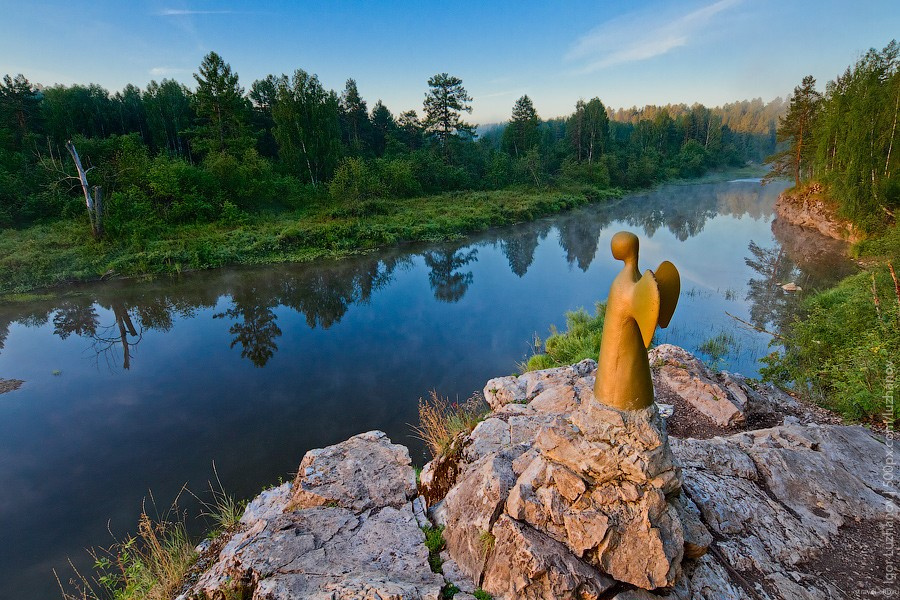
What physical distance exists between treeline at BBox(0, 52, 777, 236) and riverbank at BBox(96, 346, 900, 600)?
947 inches

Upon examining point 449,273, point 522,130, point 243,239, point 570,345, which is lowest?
point 570,345

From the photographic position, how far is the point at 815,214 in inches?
984

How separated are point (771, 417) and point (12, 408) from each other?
593 inches

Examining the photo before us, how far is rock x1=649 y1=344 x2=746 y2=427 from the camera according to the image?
6.02 metres

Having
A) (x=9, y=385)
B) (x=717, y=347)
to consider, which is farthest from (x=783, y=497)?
(x=9, y=385)

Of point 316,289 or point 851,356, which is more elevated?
point 851,356

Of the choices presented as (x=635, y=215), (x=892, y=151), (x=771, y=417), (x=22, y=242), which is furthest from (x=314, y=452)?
(x=635, y=215)

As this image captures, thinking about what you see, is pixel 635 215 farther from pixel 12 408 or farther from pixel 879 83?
pixel 12 408

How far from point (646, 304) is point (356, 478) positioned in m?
4.06

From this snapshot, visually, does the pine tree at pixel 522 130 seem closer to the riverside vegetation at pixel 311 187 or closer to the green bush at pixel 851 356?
the riverside vegetation at pixel 311 187

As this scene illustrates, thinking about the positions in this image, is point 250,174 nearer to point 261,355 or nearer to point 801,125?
point 261,355

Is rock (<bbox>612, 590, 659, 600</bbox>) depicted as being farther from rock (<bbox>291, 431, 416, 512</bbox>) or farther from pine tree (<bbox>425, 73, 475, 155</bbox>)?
pine tree (<bbox>425, 73, 475, 155</bbox>)

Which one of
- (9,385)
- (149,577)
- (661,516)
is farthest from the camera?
(9,385)

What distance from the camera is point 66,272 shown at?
17750 mm
